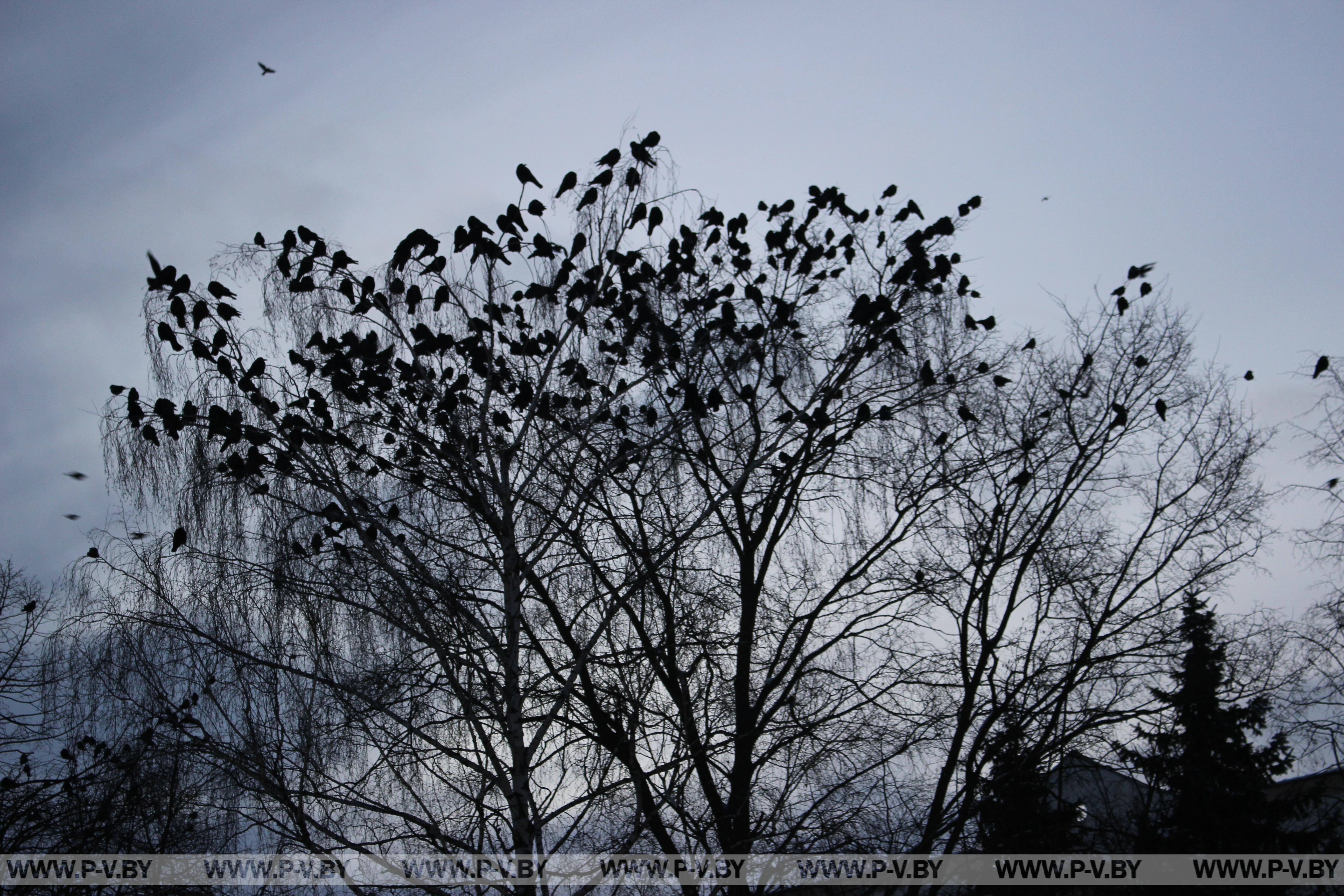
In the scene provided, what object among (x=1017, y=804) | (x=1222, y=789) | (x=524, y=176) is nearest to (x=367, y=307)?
(x=524, y=176)

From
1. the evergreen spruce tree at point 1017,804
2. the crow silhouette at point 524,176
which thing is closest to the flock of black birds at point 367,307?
the crow silhouette at point 524,176

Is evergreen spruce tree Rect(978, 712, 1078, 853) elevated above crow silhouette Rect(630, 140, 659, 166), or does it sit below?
below

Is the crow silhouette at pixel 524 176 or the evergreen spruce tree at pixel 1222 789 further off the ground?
the crow silhouette at pixel 524 176

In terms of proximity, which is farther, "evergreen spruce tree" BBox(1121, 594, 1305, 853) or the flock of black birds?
"evergreen spruce tree" BBox(1121, 594, 1305, 853)

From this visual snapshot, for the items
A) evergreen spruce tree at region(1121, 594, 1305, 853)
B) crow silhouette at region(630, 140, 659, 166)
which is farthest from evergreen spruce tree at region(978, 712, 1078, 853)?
crow silhouette at region(630, 140, 659, 166)

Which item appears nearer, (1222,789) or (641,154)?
(641,154)

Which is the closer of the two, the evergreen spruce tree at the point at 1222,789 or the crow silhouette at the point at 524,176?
the crow silhouette at the point at 524,176

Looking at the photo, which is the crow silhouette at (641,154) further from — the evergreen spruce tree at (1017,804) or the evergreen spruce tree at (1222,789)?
the evergreen spruce tree at (1222,789)

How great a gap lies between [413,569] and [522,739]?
1.36 metres

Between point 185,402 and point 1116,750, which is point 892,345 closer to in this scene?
point 1116,750

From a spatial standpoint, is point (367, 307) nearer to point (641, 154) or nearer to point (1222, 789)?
point (641, 154)

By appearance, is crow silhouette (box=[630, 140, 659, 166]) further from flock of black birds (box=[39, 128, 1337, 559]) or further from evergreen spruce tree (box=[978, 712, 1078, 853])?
evergreen spruce tree (box=[978, 712, 1078, 853])

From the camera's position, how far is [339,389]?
6039 millimetres

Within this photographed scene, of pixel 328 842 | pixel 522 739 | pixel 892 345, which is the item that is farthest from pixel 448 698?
pixel 892 345
